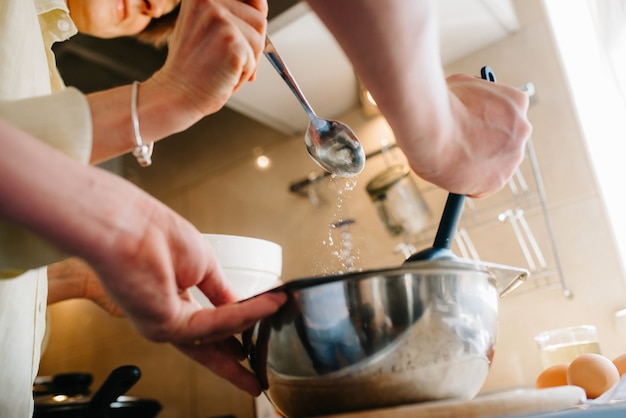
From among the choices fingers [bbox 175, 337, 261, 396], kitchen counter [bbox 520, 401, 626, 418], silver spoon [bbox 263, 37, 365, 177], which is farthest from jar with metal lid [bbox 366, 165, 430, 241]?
kitchen counter [bbox 520, 401, 626, 418]

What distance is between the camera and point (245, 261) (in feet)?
2.43

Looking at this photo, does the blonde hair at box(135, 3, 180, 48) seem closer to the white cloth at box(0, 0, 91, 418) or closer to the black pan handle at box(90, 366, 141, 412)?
the white cloth at box(0, 0, 91, 418)

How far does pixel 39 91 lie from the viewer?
2.11ft

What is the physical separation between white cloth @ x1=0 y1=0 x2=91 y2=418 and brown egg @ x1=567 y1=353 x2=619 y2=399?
50 cm

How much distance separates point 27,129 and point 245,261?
0.37m

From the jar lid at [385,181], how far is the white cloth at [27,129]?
587mm

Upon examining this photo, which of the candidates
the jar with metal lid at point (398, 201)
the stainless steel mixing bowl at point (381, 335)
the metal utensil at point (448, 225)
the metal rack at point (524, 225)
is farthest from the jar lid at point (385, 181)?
the stainless steel mixing bowl at point (381, 335)

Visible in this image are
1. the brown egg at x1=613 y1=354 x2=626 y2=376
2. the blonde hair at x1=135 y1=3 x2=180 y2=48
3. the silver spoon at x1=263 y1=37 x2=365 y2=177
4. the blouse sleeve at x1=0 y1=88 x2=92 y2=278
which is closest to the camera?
the blouse sleeve at x1=0 y1=88 x2=92 y2=278

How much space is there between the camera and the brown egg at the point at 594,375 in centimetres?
57

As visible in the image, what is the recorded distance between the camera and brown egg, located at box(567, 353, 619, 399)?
57cm

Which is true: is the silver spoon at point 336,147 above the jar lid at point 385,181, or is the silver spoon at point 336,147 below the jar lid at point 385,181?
below

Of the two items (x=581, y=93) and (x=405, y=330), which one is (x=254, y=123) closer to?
(x=581, y=93)

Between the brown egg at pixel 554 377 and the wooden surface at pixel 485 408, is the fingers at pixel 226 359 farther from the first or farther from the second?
the brown egg at pixel 554 377

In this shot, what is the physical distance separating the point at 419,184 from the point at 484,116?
760mm
